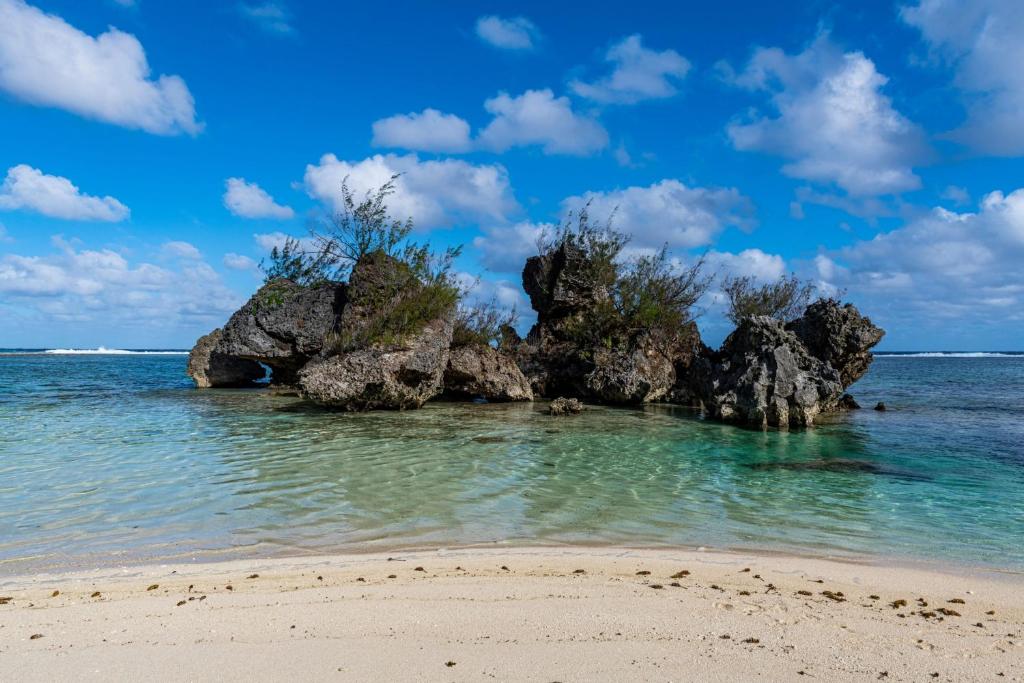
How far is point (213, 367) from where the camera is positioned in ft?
100

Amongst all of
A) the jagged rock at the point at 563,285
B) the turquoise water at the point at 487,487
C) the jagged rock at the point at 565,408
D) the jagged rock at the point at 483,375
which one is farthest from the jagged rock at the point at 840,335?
the jagged rock at the point at 483,375

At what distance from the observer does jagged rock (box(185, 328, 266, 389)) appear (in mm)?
30469

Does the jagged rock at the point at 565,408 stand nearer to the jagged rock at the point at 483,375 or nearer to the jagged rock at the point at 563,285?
the jagged rock at the point at 483,375

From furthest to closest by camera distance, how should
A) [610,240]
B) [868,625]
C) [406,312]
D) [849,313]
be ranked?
[610,240]
[849,313]
[406,312]
[868,625]

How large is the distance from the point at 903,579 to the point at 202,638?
619cm

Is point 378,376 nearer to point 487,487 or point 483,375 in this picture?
point 483,375

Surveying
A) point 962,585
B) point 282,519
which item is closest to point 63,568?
point 282,519

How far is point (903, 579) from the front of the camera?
5754 millimetres

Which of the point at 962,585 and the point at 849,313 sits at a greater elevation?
the point at 849,313

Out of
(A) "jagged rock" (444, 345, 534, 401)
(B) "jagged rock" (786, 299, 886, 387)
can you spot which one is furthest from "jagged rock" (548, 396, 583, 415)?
(B) "jagged rock" (786, 299, 886, 387)

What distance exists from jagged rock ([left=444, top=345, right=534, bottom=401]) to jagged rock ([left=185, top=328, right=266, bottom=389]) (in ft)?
42.4

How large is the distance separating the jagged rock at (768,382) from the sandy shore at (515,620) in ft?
39.6

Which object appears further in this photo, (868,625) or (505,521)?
(505,521)

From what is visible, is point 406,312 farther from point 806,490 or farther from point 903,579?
point 903,579
